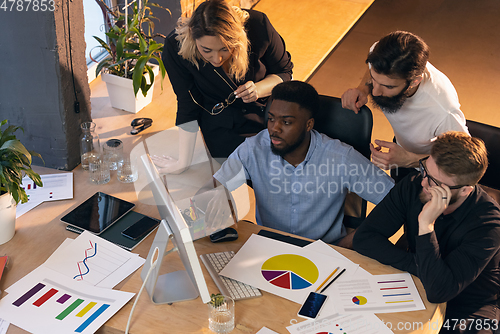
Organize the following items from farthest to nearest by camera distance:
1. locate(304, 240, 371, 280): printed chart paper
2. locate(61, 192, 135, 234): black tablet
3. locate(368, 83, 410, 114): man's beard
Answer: locate(368, 83, 410, 114): man's beard → locate(61, 192, 135, 234): black tablet → locate(304, 240, 371, 280): printed chart paper

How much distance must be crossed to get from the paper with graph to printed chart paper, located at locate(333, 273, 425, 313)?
2.43 feet

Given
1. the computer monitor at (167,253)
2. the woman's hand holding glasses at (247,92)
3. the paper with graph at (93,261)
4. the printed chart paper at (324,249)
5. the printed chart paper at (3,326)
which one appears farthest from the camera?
the woman's hand holding glasses at (247,92)

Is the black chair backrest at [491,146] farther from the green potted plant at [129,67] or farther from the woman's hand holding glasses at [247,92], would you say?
the green potted plant at [129,67]

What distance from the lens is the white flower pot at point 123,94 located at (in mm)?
2705

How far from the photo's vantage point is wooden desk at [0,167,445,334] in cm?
140

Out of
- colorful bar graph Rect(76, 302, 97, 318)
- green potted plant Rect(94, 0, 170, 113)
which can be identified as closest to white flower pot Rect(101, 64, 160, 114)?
green potted plant Rect(94, 0, 170, 113)

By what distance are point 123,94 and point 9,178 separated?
1.21 metres

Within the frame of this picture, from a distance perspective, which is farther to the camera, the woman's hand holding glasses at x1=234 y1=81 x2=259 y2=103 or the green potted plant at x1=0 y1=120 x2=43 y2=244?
the woman's hand holding glasses at x1=234 y1=81 x2=259 y2=103

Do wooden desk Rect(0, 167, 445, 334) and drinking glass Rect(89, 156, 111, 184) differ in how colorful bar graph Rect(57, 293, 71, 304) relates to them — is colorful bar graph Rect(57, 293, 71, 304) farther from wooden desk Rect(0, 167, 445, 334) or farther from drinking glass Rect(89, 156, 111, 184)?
drinking glass Rect(89, 156, 111, 184)

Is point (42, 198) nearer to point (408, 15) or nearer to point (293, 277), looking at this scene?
point (293, 277)

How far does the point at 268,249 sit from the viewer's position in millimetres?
1706

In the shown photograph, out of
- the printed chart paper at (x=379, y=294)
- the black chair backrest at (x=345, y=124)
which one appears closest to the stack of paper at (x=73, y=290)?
the printed chart paper at (x=379, y=294)

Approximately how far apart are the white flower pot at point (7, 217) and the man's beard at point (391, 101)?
5.11 feet

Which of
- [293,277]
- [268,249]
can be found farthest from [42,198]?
[293,277]
